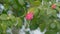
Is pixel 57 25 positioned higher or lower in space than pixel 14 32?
higher

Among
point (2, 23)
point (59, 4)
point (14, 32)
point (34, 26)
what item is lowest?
point (14, 32)

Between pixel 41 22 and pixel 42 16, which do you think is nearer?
pixel 42 16

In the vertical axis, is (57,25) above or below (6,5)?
below

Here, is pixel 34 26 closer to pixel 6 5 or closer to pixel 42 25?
pixel 42 25

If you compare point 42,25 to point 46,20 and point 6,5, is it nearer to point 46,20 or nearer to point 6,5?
point 46,20

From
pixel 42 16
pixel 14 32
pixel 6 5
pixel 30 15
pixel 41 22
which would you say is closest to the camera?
pixel 30 15

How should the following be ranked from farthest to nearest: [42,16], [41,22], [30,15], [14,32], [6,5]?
1. [14,32]
2. [6,5]
3. [41,22]
4. [42,16]
5. [30,15]

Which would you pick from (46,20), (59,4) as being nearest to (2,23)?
(46,20)

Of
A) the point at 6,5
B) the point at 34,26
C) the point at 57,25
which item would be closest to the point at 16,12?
the point at 6,5

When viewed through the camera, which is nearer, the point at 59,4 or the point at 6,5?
the point at 59,4
